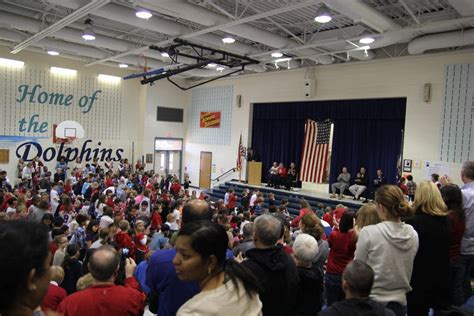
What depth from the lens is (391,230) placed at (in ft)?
8.19

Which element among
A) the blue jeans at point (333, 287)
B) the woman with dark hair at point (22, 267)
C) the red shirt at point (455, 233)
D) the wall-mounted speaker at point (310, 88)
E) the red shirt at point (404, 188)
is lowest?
the blue jeans at point (333, 287)

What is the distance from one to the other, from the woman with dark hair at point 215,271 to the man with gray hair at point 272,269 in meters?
0.52

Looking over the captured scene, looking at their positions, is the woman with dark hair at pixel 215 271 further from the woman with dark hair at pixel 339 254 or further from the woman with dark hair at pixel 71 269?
the woman with dark hair at pixel 71 269

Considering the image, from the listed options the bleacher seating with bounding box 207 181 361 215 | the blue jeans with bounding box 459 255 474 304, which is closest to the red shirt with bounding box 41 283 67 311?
the blue jeans with bounding box 459 255 474 304

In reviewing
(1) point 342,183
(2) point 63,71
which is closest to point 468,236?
(1) point 342,183

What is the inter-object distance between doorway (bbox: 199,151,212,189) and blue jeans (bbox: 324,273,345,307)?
1546 cm

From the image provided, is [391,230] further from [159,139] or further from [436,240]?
[159,139]

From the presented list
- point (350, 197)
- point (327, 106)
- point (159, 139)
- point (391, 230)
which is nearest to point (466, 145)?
point (350, 197)

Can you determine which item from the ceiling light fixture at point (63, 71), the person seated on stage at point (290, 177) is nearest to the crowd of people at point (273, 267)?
the person seated on stage at point (290, 177)

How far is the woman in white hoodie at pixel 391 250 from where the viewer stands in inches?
97.5

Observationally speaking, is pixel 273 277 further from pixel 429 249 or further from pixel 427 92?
pixel 427 92

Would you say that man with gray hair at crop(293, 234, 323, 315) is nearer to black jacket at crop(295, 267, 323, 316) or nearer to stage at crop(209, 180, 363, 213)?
black jacket at crop(295, 267, 323, 316)

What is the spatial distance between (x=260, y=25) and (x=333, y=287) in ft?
32.4

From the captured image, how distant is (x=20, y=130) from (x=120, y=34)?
6.12 metres
